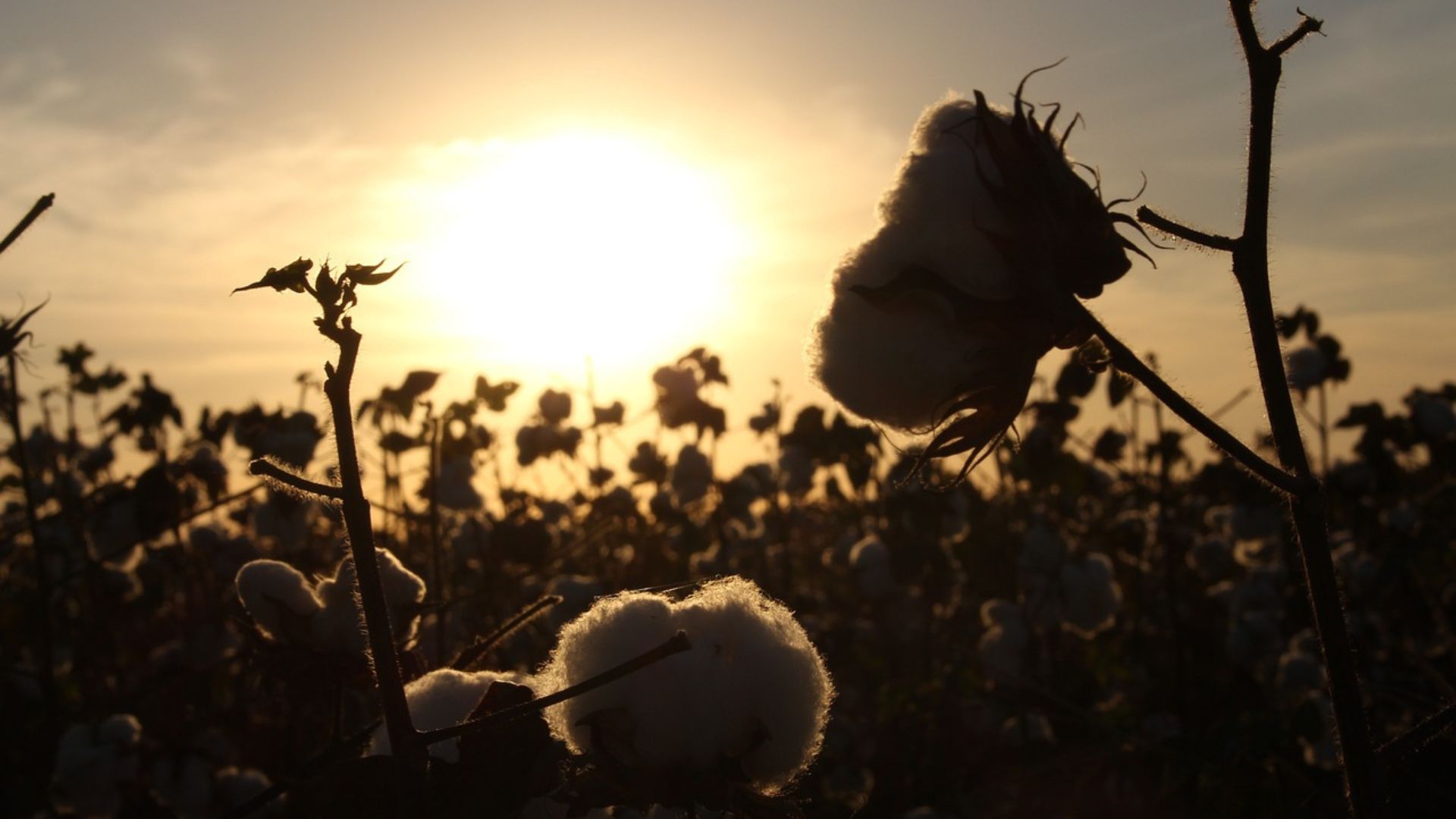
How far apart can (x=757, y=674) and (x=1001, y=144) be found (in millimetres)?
701

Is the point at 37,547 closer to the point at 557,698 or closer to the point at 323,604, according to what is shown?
the point at 323,604

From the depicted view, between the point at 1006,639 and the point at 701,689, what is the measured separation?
17.6 ft

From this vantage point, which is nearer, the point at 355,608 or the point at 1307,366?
the point at 355,608

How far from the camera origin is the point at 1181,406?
4.60ft

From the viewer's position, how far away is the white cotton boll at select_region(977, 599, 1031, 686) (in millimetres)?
6359

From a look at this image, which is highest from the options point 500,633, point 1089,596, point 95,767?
point 500,633

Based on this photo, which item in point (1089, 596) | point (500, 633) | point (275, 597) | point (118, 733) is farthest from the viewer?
point (1089, 596)

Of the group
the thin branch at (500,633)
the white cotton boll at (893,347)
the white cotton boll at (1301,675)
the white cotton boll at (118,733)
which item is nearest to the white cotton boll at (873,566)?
the white cotton boll at (1301,675)

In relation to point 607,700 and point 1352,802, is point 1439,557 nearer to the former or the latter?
point 1352,802

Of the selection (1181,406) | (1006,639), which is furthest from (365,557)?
(1006,639)

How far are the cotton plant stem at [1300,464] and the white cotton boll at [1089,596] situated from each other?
4984 mm

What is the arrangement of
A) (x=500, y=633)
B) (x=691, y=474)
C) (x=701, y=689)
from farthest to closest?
(x=691, y=474), (x=500, y=633), (x=701, y=689)

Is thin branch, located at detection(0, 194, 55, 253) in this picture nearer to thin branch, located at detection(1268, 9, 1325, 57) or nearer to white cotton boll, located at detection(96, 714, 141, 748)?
Result: thin branch, located at detection(1268, 9, 1325, 57)

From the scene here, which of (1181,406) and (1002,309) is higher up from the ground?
(1002,309)
